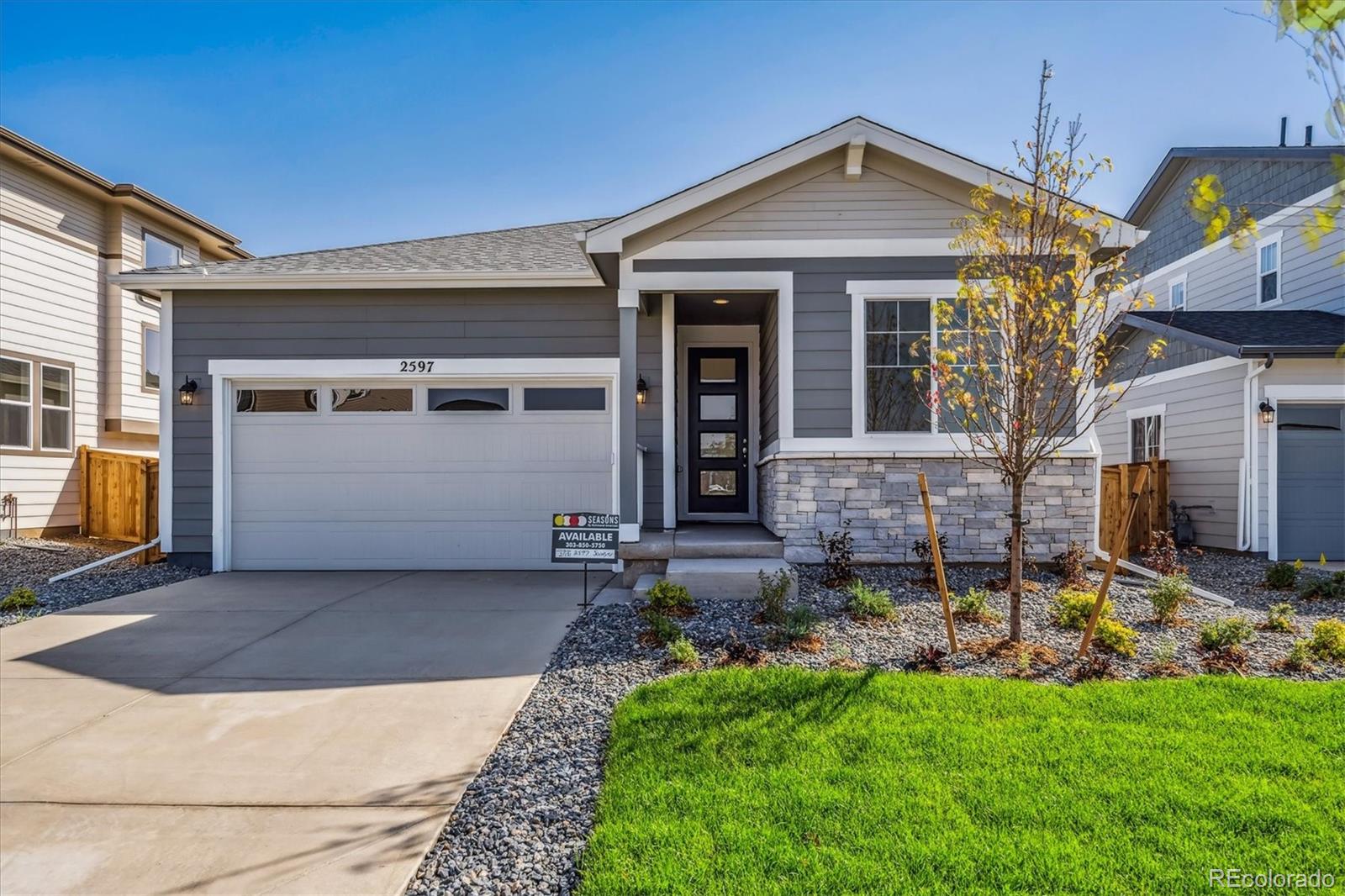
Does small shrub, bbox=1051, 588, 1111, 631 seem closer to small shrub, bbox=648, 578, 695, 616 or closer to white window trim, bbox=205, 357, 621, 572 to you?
small shrub, bbox=648, 578, 695, 616

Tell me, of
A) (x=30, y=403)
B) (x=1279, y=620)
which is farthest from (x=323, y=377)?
(x=1279, y=620)

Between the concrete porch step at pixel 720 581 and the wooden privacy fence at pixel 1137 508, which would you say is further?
the wooden privacy fence at pixel 1137 508

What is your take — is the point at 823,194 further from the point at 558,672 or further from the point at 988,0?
the point at 558,672

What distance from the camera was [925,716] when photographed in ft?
12.4

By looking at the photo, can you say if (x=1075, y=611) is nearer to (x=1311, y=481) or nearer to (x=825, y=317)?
(x=825, y=317)

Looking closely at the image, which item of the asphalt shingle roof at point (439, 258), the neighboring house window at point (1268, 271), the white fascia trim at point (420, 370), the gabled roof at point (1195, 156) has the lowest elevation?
the white fascia trim at point (420, 370)

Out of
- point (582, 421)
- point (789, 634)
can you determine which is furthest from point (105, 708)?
point (582, 421)

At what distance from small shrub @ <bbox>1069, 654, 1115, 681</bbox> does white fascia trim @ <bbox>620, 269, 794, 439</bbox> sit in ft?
11.6

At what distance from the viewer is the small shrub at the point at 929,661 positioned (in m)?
4.61

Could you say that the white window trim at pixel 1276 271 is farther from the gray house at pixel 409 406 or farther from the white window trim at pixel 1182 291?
the gray house at pixel 409 406

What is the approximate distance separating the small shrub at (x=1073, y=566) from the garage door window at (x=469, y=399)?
19.9ft

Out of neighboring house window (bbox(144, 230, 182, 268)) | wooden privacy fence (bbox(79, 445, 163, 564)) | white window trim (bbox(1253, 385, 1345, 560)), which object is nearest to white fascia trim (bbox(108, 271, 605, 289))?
wooden privacy fence (bbox(79, 445, 163, 564))

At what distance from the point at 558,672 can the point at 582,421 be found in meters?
4.35
